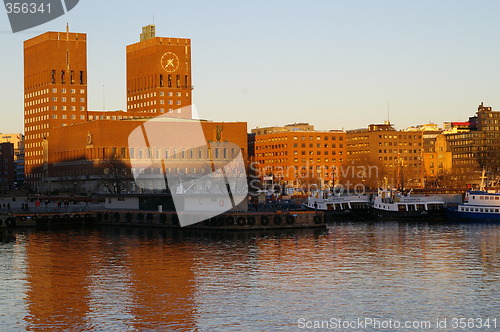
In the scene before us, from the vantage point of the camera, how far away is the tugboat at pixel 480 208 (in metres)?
130

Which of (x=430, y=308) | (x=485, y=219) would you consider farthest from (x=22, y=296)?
(x=485, y=219)

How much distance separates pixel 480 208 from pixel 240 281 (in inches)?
3169

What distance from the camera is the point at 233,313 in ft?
157

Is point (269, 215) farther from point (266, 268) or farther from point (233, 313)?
point (233, 313)

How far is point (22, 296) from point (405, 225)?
76256mm

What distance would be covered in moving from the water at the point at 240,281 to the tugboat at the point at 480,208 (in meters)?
35.6

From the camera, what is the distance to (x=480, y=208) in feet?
430

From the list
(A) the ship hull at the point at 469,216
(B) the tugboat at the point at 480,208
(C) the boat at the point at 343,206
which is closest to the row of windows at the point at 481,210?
(B) the tugboat at the point at 480,208

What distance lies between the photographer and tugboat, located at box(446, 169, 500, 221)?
130m

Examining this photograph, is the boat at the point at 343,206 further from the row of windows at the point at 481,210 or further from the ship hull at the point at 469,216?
the row of windows at the point at 481,210

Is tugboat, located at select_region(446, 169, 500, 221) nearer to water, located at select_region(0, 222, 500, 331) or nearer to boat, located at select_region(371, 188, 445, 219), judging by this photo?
boat, located at select_region(371, 188, 445, 219)

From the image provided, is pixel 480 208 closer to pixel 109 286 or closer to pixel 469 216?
pixel 469 216

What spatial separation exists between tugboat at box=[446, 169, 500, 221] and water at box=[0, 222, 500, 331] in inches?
1401

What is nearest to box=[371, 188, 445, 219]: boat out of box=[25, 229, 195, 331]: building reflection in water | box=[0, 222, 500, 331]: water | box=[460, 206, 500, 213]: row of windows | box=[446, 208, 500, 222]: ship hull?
box=[446, 208, 500, 222]: ship hull
